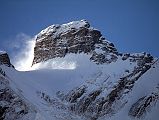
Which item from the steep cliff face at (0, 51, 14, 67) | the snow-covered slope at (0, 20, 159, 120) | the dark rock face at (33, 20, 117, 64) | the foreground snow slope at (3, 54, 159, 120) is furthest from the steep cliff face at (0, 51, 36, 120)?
the dark rock face at (33, 20, 117, 64)

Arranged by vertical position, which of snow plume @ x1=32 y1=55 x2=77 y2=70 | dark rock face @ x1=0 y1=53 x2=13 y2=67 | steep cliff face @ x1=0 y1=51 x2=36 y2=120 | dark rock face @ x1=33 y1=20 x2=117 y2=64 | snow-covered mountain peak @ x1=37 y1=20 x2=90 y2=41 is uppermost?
snow-covered mountain peak @ x1=37 y1=20 x2=90 y2=41

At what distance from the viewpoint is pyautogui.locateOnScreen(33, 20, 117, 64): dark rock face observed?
379 ft

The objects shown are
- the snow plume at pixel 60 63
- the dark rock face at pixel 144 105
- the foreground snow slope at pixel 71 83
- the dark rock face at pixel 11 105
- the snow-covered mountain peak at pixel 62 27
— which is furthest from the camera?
the snow-covered mountain peak at pixel 62 27

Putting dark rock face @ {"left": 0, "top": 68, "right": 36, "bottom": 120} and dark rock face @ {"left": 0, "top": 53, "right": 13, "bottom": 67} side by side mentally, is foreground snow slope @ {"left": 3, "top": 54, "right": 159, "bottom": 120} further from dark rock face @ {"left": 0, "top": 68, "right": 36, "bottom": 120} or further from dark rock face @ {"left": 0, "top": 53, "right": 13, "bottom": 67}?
dark rock face @ {"left": 0, "top": 68, "right": 36, "bottom": 120}

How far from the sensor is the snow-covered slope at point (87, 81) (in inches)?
3263

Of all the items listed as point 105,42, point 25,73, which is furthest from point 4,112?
point 105,42

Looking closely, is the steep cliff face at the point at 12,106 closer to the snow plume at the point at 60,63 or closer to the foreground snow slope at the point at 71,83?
the foreground snow slope at the point at 71,83

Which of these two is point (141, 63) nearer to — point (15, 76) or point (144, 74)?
point (144, 74)

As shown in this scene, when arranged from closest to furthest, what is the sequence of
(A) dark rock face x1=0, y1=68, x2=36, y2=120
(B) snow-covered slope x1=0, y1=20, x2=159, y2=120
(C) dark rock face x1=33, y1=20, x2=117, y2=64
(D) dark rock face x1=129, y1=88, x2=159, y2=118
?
1. (A) dark rock face x1=0, y1=68, x2=36, y2=120
2. (D) dark rock face x1=129, y1=88, x2=159, y2=118
3. (B) snow-covered slope x1=0, y1=20, x2=159, y2=120
4. (C) dark rock face x1=33, y1=20, x2=117, y2=64

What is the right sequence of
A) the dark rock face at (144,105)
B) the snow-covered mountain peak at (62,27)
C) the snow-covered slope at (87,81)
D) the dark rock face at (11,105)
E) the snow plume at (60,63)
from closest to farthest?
1. the dark rock face at (11,105)
2. the dark rock face at (144,105)
3. the snow-covered slope at (87,81)
4. the snow plume at (60,63)
5. the snow-covered mountain peak at (62,27)

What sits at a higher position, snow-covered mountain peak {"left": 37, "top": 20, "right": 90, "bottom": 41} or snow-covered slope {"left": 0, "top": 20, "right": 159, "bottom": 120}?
snow-covered mountain peak {"left": 37, "top": 20, "right": 90, "bottom": 41}

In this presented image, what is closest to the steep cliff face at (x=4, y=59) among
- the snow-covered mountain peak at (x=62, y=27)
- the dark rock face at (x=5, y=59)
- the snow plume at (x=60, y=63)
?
the dark rock face at (x=5, y=59)

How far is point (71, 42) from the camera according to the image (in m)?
121

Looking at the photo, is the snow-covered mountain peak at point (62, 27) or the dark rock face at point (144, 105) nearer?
the dark rock face at point (144, 105)
